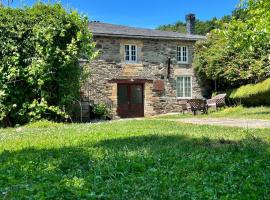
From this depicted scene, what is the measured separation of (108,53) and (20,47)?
8742mm

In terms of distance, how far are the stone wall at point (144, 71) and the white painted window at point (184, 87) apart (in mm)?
307

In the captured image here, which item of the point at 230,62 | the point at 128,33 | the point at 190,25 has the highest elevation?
the point at 190,25

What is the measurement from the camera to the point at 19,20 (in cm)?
1698

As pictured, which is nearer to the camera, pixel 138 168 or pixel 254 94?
pixel 138 168

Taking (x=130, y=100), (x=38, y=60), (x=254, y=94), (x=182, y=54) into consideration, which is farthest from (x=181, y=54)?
(x=38, y=60)

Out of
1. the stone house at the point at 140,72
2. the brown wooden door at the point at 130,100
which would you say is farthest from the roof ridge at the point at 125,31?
the brown wooden door at the point at 130,100

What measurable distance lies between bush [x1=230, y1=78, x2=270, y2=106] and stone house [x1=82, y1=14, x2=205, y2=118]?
4.12 metres

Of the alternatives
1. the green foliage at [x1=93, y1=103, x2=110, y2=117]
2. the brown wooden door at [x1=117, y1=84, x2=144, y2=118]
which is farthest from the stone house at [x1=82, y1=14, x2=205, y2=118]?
the green foliage at [x1=93, y1=103, x2=110, y2=117]

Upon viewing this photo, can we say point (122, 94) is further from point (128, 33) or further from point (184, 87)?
point (184, 87)

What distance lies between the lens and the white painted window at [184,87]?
89.4ft

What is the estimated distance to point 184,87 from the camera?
27500 mm

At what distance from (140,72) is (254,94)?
A: 700 centimetres

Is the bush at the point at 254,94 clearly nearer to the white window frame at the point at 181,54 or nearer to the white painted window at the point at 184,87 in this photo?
the white painted window at the point at 184,87

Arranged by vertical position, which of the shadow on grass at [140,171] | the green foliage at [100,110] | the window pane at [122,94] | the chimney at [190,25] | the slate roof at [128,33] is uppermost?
the chimney at [190,25]
